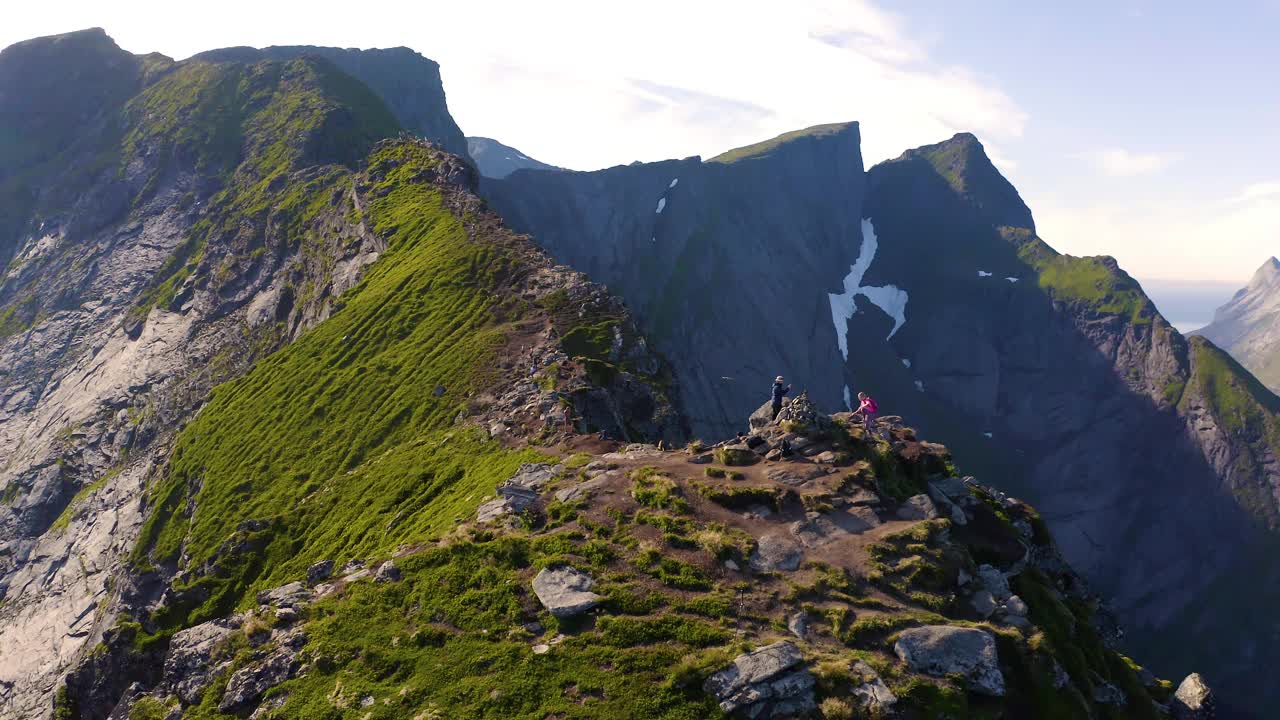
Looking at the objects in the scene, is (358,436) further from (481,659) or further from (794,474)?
(481,659)

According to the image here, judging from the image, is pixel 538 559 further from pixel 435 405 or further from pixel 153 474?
pixel 153 474

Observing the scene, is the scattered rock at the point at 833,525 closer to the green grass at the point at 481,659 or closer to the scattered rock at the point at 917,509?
the scattered rock at the point at 917,509

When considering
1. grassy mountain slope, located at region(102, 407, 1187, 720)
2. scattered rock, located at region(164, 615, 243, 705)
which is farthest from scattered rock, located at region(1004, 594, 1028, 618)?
scattered rock, located at region(164, 615, 243, 705)

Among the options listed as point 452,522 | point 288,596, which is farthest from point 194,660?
point 452,522

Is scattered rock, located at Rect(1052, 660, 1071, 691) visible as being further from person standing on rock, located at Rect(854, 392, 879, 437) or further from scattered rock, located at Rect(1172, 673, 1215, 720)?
person standing on rock, located at Rect(854, 392, 879, 437)

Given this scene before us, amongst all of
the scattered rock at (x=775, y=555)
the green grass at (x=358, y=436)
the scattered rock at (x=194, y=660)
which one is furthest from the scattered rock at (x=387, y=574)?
the scattered rock at (x=775, y=555)
